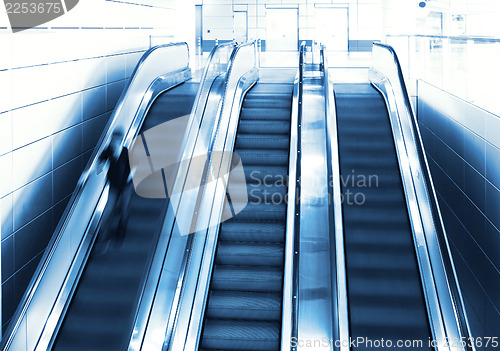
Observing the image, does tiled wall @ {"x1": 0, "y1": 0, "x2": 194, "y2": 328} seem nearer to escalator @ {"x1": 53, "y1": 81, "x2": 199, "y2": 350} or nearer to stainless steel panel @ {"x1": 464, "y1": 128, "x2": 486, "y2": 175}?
escalator @ {"x1": 53, "y1": 81, "x2": 199, "y2": 350}

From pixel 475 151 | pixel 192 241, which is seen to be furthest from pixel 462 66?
pixel 192 241

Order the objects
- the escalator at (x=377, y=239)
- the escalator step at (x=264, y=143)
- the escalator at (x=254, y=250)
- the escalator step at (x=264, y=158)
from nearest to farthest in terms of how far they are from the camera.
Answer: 1. the escalator at (x=377, y=239)
2. the escalator at (x=254, y=250)
3. the escalator step at (x=264, y=158)
4. the escalator step at (x=264, y=143)

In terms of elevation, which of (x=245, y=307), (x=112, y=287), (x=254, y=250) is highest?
(x=254, y=250)

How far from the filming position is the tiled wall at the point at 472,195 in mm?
5617

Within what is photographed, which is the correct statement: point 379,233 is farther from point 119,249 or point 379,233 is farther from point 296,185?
point 119,249

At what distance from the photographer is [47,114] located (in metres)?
6.54

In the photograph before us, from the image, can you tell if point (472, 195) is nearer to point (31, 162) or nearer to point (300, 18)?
point (31, 162)

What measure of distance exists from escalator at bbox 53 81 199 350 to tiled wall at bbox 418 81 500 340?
3.45m

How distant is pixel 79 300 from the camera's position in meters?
5.14

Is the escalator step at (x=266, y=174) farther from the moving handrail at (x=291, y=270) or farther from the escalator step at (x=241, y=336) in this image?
the escalator step at (x=241, y=336)

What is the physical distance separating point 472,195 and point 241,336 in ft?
10.7

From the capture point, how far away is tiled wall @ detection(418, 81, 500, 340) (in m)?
5.62

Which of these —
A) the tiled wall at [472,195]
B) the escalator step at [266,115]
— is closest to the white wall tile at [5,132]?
the escalator step at [266,115]

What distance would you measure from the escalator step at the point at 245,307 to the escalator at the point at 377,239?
0.82 metres
